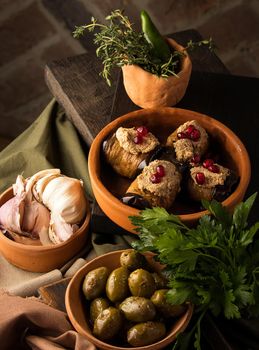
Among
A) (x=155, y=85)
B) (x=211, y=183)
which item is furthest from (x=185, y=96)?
(x=211, y=183)

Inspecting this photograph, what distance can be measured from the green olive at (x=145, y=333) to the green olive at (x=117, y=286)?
Result: 6 centimetres

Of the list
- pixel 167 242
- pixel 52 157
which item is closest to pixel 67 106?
pixel 52 157

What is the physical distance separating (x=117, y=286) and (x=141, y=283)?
1.6 inches

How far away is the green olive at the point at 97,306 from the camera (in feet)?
3.18

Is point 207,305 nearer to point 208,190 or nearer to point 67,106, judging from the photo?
point 208,190

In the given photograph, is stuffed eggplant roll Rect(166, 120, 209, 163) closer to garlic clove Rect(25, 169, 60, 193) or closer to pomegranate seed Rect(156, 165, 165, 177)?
pomegranate seed Rect(156, 165, 165, 177)

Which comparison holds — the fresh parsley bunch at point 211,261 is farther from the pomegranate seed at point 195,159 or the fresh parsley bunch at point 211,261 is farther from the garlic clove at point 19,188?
the garlic clove at point 19,188

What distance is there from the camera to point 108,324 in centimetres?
93

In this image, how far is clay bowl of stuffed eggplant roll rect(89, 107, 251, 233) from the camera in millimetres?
1042

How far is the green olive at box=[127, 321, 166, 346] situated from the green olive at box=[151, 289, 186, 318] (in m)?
0.03

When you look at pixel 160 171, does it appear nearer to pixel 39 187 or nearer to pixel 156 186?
pixel 156 186

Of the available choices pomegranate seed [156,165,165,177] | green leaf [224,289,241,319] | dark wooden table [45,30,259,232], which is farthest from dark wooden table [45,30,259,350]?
green leaf [224,289,241,319]

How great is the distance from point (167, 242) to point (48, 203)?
0.98 feet

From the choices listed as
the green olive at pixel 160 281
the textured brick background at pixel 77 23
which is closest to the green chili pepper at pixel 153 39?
the green olive at pixel 160 281
